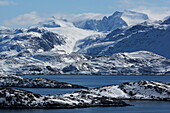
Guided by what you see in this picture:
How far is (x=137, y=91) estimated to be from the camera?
173 meters

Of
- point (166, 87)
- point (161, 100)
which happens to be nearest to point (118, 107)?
point (161, 100)

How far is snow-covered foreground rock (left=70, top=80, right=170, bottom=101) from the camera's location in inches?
6575

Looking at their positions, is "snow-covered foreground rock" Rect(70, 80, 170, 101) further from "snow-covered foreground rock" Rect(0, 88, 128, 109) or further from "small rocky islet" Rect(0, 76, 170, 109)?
"snow-covered foreground rock" Rect(0, 88, 128, 109)

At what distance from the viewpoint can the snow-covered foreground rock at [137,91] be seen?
548 ft

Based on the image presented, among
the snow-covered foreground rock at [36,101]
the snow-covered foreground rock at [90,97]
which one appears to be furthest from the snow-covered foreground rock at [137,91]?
the snow-covered foreground rock at [36,101]

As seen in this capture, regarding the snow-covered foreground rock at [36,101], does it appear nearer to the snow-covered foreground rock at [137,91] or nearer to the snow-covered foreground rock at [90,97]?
the snow-covered foreground rock at [90,97]

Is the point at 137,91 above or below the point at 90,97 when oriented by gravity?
above

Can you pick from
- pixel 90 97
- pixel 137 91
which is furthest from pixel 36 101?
pixel 137 91

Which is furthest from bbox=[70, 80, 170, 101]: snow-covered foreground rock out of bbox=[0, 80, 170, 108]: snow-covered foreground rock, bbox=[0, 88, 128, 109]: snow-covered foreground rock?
bbox=[0, 88, 128, 109]: snow-covered foreground rock

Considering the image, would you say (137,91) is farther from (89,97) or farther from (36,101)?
(36,101)

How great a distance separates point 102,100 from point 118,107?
8.22m

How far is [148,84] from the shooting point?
6905 inches

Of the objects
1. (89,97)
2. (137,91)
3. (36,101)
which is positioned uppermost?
(137,91)

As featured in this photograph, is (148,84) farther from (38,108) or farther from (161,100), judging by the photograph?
(38,108)
